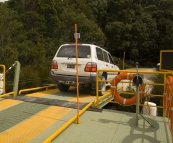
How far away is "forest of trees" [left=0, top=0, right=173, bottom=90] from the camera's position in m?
14.0

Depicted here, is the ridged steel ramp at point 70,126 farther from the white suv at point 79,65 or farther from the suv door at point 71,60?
the suv door at point 71,60

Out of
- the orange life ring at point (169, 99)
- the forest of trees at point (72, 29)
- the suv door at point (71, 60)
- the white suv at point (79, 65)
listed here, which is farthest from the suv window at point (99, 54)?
the forest of trees at point (72, 29)

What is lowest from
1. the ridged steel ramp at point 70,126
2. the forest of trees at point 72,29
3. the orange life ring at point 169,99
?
the ridged steel ramp at point 70,126

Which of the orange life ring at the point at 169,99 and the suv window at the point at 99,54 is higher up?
the suv window at the point at 99,54

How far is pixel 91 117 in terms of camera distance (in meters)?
4.34

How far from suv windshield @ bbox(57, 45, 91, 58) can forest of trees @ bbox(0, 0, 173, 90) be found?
10.3 ft

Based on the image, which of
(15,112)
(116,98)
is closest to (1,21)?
(15,112)

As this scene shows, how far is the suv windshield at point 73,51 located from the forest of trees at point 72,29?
3.13 meters

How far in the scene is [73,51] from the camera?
645 centimetres

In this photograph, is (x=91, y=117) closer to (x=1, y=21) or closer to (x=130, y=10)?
(x=1, y=21)

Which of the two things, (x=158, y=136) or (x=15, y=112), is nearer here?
(x=158, y=136)

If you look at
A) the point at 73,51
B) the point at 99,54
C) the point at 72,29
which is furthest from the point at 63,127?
the point at 72,29

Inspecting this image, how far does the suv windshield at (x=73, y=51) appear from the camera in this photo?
631 centimetres

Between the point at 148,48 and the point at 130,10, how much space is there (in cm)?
870
